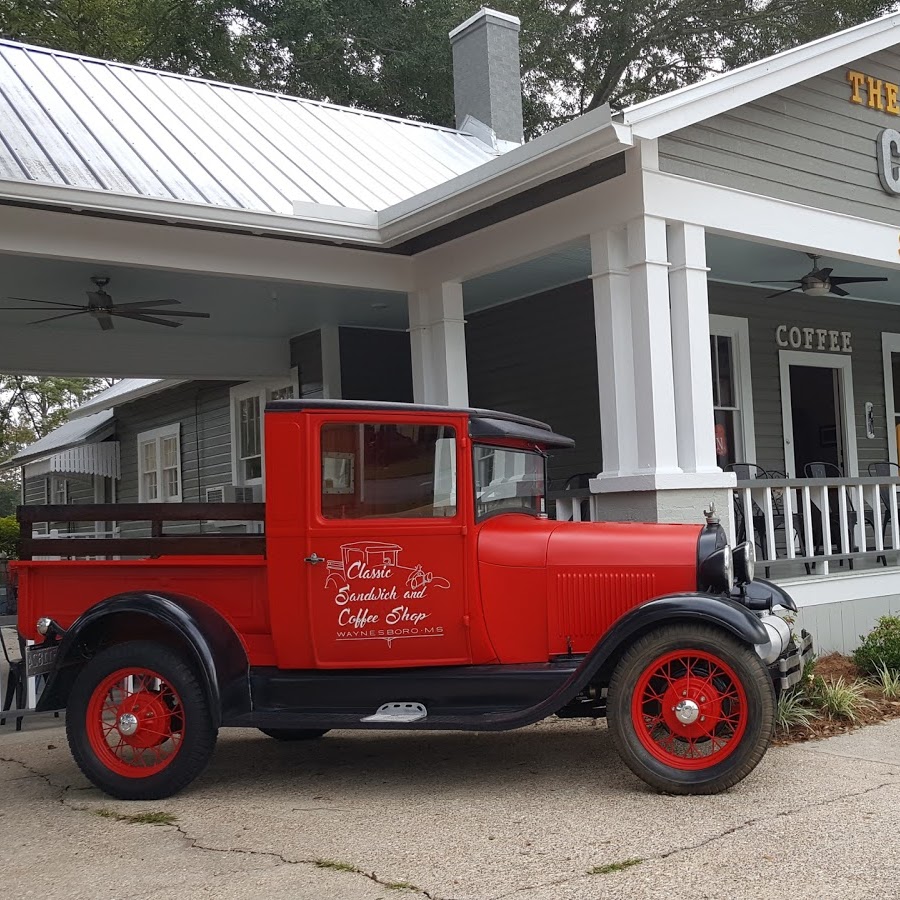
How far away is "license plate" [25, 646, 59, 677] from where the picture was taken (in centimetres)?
540

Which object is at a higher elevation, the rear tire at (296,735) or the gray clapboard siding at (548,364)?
the gray clapboard siding at (548,364)

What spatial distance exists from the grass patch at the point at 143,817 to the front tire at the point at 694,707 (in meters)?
2.08

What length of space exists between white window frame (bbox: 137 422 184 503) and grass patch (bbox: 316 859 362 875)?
1266cm

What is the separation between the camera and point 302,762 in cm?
609

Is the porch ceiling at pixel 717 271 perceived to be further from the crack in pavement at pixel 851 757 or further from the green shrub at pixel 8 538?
the green shrub at pixel 8 538

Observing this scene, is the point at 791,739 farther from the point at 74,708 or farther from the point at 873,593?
the point at 74,708

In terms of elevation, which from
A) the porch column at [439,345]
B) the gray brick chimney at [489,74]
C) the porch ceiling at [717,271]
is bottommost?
the porch column at [439,345]

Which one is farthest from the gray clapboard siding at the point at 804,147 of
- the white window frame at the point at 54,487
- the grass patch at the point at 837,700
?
the white window frame at the point at 54,487

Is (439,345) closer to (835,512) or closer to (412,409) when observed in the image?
(412,409)

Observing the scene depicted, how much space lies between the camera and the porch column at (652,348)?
7316 mm

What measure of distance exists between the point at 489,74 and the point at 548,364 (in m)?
4.67

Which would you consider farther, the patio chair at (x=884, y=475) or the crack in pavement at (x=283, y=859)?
the patio chair at (x=884, y=475)

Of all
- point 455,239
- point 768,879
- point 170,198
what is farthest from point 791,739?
point 170,198

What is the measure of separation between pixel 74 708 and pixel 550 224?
4804 mm
